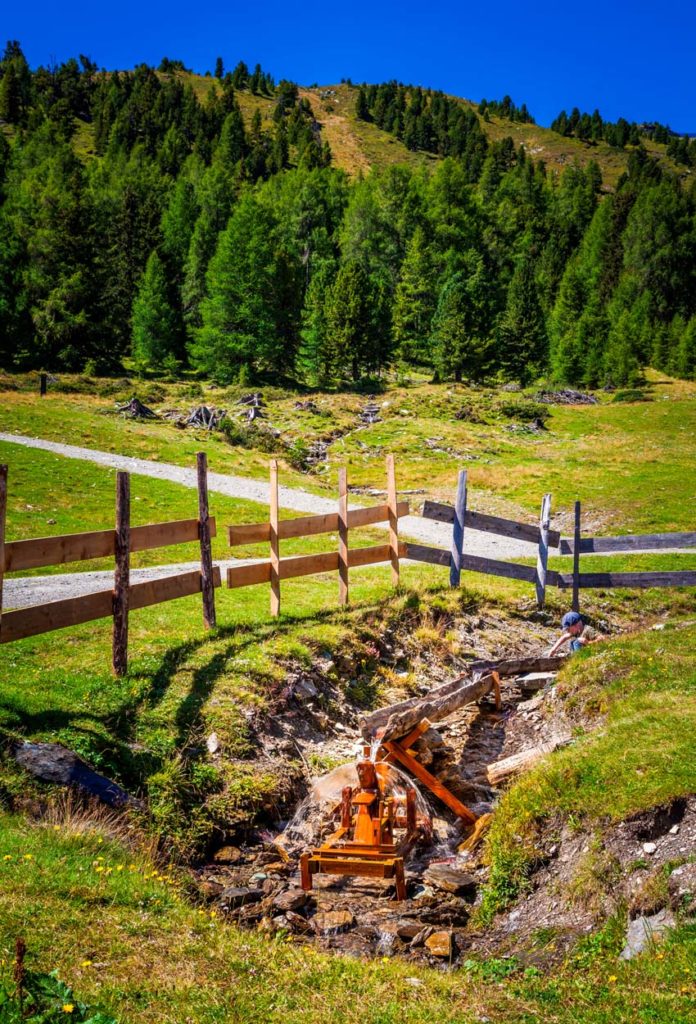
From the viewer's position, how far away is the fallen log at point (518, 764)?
924 cm

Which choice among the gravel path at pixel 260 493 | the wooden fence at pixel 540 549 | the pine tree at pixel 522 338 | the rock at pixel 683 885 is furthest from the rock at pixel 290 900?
the pine tree at pixel 522 338

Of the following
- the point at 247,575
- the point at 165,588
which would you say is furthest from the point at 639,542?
the point at 165,588

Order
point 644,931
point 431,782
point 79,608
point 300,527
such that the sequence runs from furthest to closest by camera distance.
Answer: point 300,527 → point 431,782 → point 79,608 → point 644,931

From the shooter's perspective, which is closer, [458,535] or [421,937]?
[421,937]

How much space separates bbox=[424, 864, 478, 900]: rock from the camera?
24.9 feet

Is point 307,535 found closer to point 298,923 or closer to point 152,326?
point 298,923

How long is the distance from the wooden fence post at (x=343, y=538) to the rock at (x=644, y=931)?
8330 millimetres

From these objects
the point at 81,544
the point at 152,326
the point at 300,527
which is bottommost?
the point at 300,527

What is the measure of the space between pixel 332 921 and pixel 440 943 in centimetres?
115

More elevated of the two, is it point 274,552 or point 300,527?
point 300,527

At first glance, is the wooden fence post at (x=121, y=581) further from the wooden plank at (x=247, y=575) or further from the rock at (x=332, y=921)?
the rock at (x=332, y=921)

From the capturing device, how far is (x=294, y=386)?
192ft

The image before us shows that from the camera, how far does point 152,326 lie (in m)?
62.0

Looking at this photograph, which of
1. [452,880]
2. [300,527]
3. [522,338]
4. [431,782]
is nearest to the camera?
[452,880]
